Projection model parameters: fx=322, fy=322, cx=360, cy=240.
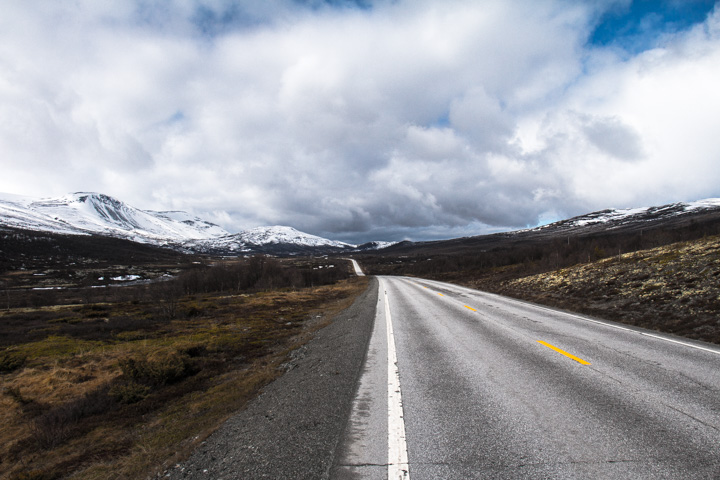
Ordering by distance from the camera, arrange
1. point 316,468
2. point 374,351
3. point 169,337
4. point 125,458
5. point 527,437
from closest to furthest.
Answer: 1. point 316,468
2. point 527,437
3. point 125,458
4. point 374,351
5. point 169,337

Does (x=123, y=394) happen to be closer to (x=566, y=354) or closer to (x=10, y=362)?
(x=10, y=362)

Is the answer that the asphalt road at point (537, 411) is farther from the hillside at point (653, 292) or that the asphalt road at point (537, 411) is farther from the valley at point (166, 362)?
the hillside at point (653, 292)

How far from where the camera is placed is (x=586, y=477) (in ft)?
11.1

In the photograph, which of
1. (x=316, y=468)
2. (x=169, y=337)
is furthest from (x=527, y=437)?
(x=169, y=337)

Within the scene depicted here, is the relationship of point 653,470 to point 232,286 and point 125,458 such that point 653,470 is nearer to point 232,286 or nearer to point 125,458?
point 125,458

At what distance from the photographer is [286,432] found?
190 inches

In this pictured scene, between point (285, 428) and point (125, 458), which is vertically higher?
point (285, 428)

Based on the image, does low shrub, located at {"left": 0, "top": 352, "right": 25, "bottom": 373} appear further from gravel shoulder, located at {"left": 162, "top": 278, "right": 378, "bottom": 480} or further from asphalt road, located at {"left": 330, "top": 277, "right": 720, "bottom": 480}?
asphalt road, located at {"left": 330, "top": 277, "right": 720, "bottom": 480}

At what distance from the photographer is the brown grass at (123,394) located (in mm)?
5578

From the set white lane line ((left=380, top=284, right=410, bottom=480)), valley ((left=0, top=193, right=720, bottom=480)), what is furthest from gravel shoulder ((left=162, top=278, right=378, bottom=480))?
white lane line ((left=380, top=284, right=410, bottom=480))

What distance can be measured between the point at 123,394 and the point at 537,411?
9899 mm

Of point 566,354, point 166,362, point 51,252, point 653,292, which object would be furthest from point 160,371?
point 51,252

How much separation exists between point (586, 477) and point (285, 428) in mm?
3893

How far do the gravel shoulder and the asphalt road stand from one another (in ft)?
0.87
